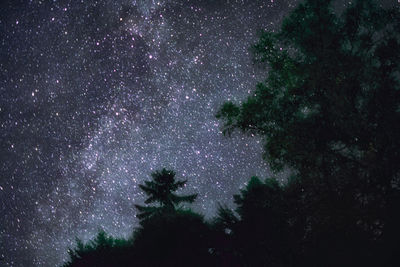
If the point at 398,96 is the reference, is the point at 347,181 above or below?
below

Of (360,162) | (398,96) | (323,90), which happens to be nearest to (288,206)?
(360,162)

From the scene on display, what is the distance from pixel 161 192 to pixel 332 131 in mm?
11483

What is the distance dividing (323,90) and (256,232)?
7583 millimetres

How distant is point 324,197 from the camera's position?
24.1 ft

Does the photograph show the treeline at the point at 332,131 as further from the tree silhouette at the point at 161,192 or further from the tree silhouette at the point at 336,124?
the tree silhouette at the point at 161,192

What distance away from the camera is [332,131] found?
7836 mm

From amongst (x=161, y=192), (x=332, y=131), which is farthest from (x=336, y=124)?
(x=161, y=192)

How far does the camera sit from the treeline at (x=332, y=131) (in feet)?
22.4

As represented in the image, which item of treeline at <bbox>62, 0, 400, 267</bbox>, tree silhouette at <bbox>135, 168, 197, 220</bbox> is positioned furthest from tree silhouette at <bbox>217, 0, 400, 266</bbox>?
tree silhouette at <bbox>135, 168, 197, 220</bbox>

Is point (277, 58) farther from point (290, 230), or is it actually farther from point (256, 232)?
point (256, 232)

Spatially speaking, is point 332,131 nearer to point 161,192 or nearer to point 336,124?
point 336,124

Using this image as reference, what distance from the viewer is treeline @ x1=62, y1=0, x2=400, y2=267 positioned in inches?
269

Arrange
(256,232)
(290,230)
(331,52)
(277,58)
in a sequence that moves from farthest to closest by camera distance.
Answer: (256,232)
(290,230)
(277,58)
(331,52)

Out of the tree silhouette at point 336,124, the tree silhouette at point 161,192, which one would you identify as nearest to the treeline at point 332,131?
the tree silhouette at point 336,124
